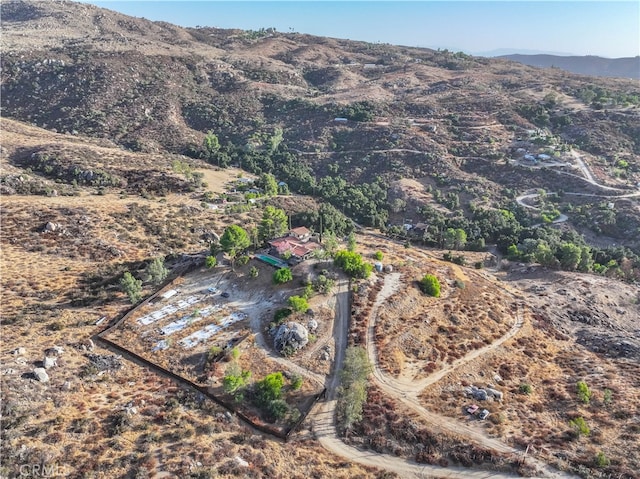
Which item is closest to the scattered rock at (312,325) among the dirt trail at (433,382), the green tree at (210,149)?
the dirt trail at (433,382)

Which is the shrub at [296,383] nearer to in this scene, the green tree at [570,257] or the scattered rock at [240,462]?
the scattered rock at [240,462]

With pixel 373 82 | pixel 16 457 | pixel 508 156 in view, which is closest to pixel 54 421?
pixel 16 457

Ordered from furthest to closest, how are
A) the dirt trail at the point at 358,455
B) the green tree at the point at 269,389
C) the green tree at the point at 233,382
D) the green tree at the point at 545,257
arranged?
the green tree at the point at 545,257, the green tree at the point at 269,389, the green tree at the point at 233,382, the dirt trail at the point at 358,455

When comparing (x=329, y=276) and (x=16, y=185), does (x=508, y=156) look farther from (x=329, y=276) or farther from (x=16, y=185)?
(x=16, y=185)

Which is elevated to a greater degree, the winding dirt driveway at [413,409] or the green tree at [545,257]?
the green tree at [545,257]

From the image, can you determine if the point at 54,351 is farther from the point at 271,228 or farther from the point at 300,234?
the point at 300,234

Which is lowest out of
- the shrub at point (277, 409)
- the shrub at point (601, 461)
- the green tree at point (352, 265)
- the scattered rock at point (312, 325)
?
the shrub at point (277, 409)

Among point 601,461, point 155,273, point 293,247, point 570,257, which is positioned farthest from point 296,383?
point 570,257
